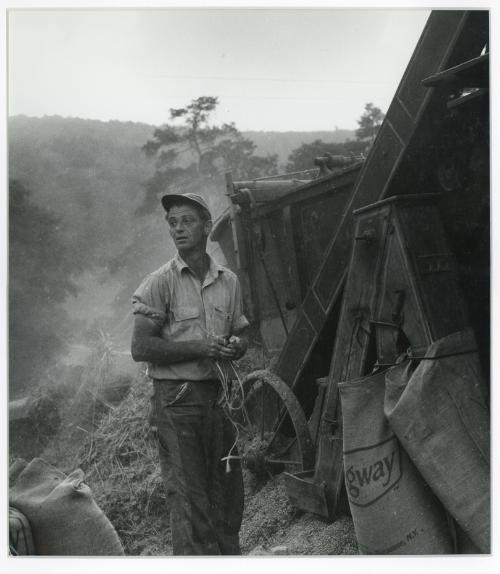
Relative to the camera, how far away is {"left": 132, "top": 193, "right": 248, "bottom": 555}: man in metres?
2.95

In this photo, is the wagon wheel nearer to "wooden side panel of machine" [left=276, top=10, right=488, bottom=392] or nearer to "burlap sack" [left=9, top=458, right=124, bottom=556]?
"wooden side panel of machine" [left=276, top=10, right=488, bottom=392]

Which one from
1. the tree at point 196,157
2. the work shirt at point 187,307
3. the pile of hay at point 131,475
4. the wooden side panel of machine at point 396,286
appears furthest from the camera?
the tree at point 196,157

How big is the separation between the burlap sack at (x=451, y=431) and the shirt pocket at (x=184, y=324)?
109 centimetres

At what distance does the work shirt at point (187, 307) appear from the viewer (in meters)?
3.02

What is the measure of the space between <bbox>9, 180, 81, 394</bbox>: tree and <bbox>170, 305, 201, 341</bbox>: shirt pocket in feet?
3.83

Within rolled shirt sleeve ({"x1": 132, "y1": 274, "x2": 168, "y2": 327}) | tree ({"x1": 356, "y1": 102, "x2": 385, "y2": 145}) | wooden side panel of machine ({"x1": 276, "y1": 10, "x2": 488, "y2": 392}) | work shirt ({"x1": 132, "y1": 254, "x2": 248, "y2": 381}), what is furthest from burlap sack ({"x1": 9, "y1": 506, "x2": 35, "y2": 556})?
tree ({"x1": 356, "y1": 102, "x2": 385, "y2": 145})

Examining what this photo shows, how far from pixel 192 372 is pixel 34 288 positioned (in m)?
1.94

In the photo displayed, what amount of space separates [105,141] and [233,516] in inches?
144

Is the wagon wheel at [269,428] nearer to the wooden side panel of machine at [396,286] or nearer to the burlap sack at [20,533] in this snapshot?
the wooden side panel of machine at [396,286]

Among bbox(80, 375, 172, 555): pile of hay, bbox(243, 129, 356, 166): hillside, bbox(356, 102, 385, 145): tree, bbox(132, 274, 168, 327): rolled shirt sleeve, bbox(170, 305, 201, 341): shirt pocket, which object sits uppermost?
bbox(356, 102, 385, 145): tree

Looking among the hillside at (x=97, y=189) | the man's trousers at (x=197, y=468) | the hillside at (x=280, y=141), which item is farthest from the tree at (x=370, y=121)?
the man's trousers at (x=197, y=468)

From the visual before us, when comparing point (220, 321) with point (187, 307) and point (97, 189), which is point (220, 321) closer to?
point (187, 307)

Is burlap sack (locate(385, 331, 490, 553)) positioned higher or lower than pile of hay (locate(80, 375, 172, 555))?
higher

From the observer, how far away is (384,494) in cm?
279
